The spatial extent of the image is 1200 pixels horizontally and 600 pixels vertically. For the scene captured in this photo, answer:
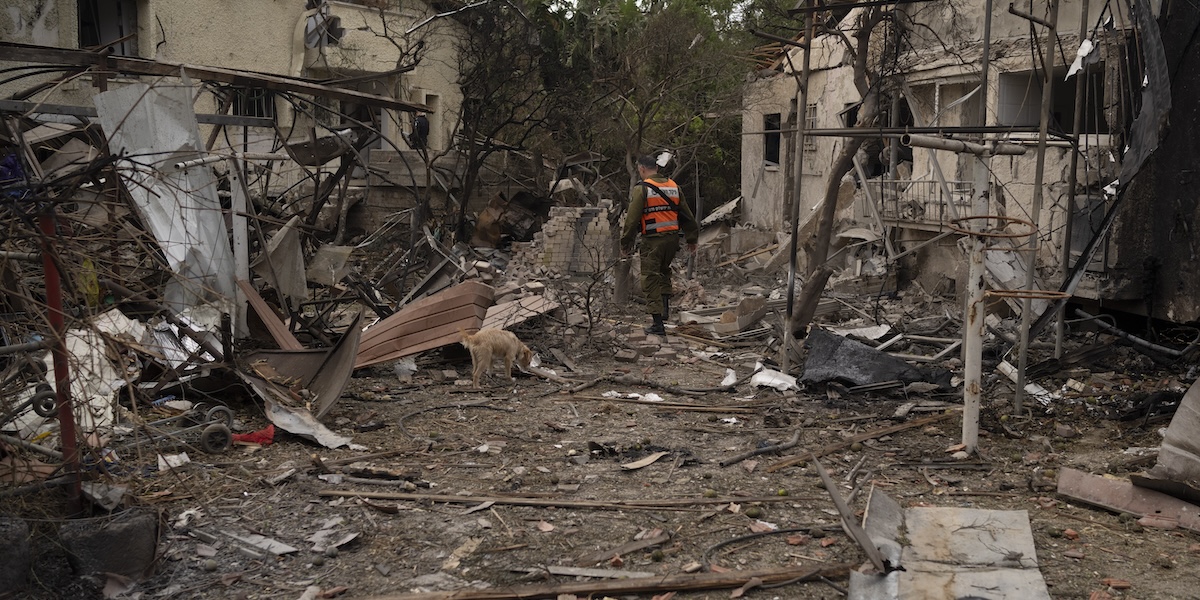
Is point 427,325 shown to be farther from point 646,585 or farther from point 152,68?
point 646,585

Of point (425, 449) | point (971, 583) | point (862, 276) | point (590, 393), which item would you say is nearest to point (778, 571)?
point (971, 583)

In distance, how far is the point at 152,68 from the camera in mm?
7406

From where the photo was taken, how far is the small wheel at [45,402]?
5117mm

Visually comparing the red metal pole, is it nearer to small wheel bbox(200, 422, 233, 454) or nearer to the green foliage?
small wheel bbox(200, 422, 233, 454)

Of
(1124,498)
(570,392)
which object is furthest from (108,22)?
(1124,498)

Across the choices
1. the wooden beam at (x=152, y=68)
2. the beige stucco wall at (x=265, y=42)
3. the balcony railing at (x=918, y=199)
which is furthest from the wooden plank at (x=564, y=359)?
the beige stucco wall at (x=265, y=42)

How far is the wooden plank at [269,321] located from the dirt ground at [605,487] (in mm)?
682

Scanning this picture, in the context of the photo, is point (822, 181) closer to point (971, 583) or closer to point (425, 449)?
point (425, 449)

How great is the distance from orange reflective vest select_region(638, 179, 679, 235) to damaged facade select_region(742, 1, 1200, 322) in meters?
1.89

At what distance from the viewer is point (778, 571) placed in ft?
15.3

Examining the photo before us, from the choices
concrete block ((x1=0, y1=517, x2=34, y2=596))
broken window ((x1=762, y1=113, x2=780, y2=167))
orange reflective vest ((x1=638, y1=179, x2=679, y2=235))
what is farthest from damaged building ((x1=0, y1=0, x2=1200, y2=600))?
broken window ((x1=762, y1=113, x2=780, y2=167))

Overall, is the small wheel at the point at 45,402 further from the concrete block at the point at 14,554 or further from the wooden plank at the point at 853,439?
the wooden plank at the point at 853,439

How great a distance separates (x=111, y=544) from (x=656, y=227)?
23.0 feet

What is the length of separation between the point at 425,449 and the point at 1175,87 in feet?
26.4
